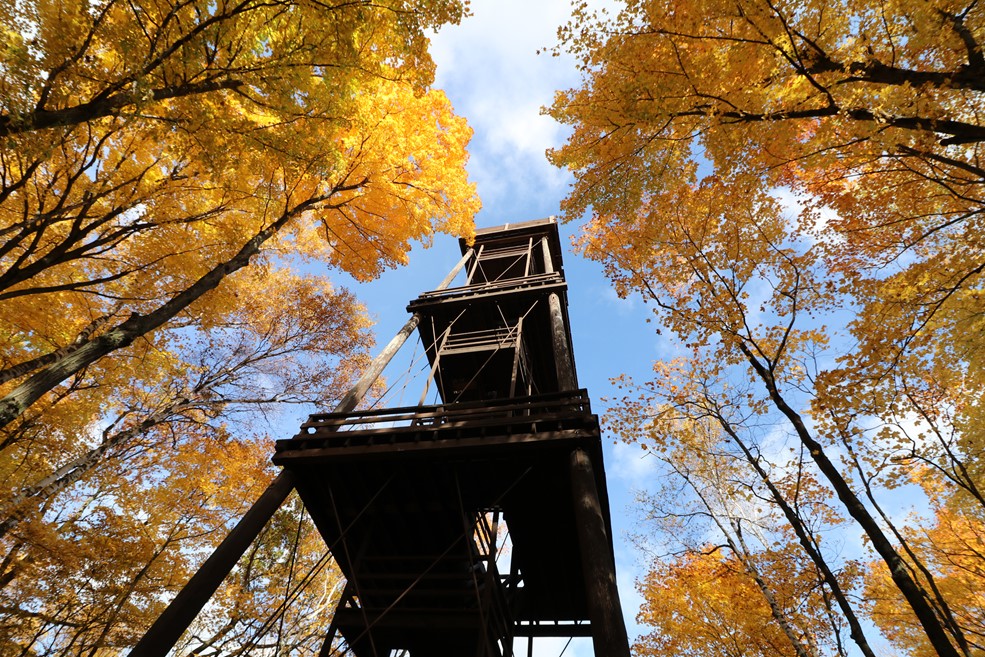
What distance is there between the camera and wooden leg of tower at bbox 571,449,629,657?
12.1 ft

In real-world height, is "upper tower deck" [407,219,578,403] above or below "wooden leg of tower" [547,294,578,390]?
above

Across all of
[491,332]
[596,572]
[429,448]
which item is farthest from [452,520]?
[491,332]

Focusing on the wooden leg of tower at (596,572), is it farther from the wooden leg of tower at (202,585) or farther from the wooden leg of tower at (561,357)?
the wooden leg of tower at (202,585)

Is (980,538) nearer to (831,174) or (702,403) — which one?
(702,403)

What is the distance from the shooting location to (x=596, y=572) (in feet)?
13.5

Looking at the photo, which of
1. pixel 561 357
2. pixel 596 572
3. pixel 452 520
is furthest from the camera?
pixel 561 357

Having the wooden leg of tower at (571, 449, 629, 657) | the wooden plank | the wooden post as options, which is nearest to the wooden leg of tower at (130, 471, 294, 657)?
the wooden post

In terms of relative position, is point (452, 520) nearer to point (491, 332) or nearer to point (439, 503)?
point (439, 503)

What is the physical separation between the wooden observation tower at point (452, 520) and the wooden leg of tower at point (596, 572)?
0.01 meters

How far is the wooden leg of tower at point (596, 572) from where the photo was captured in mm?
3686

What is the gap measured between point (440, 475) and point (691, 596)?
37.8 feet

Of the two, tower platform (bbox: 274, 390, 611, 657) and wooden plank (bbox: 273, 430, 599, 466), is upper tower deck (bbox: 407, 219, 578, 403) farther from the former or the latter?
wooden plank (bbox: 273, 430, 599, 466)

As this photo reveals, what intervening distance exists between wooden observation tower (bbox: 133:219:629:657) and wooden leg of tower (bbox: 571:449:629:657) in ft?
0.04

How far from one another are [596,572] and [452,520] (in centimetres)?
359
